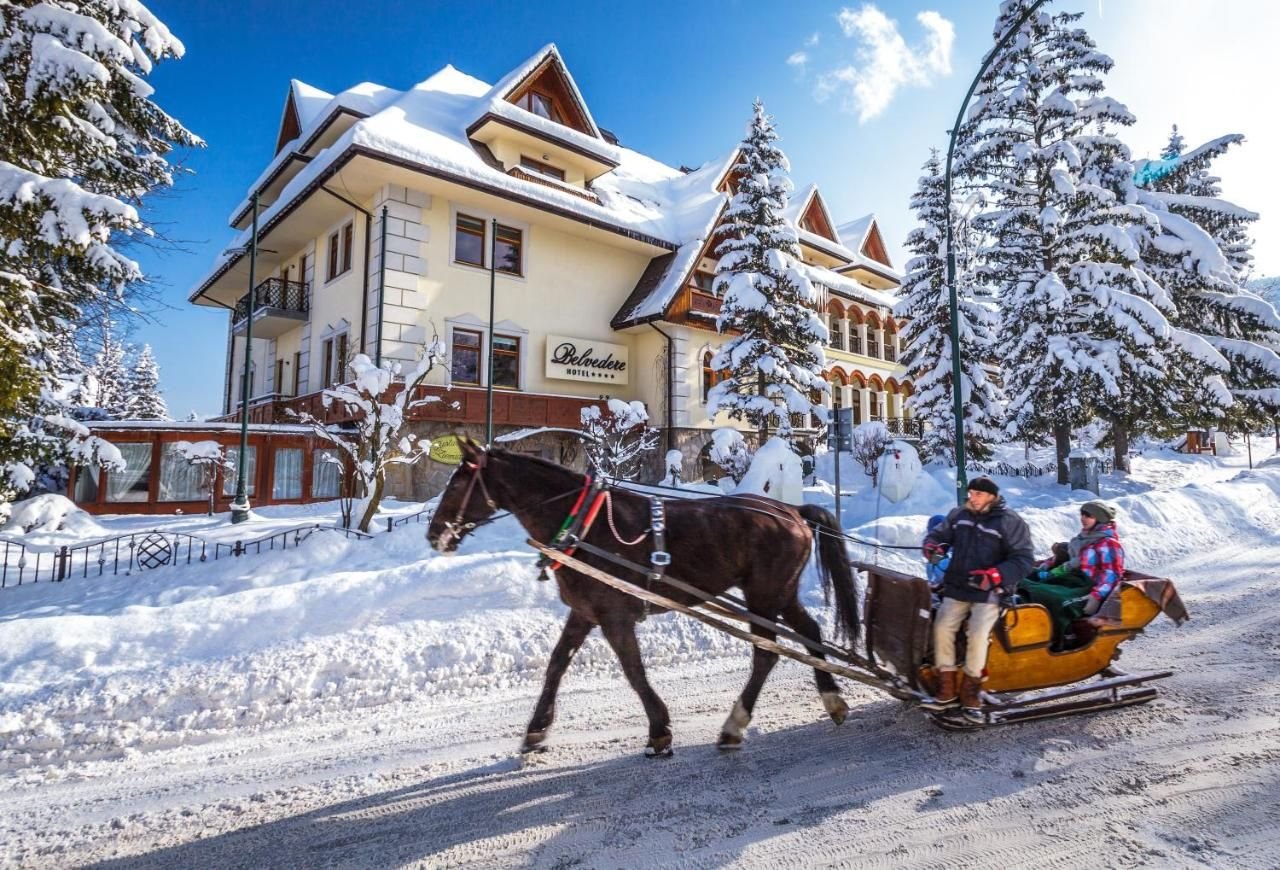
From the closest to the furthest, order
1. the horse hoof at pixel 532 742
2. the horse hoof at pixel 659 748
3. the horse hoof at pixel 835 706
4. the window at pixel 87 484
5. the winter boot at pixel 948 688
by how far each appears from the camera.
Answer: the horse hoof at pixel 659 748, the horse hoof at pixel 532 742, the winter boot at pixel 948 688, the horse hoof at pixel 835 706, the window at pixel 87 484

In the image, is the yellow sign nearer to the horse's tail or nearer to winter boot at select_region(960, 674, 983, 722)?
the horse's tail

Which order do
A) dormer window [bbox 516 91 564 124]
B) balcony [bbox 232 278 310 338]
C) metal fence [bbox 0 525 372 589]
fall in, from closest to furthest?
metal fence [bbox 0 525 372 589] < balcony [bbox 232 278 310 338] < dormer window [bbox 516 91 564 124]

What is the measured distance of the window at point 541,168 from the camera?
69.6ft

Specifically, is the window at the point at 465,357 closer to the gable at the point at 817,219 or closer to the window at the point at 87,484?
the window at the point at 87,484

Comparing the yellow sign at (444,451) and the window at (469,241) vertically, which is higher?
the window at (469,241)

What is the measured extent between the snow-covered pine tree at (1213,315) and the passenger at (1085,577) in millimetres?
17515

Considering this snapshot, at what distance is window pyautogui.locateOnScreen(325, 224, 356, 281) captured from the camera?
19500mm

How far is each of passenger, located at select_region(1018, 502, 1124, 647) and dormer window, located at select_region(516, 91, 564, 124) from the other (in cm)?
2133

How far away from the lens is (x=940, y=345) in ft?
64.1

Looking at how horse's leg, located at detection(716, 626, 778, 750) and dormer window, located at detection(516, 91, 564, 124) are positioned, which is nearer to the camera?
horse's leg, located at detection(716, 626, 778, 750)

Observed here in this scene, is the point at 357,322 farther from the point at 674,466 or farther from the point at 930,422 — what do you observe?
the point at 930,422

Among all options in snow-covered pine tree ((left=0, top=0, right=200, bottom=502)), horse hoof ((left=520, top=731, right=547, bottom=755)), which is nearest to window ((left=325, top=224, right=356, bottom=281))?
snow-covered pine tree ((left=0, top=0, right=200, bottom=502))

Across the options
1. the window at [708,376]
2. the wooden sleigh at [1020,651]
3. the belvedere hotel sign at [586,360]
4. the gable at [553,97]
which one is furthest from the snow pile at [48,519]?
the window at [708,376]

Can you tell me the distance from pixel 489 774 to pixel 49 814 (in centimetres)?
242
